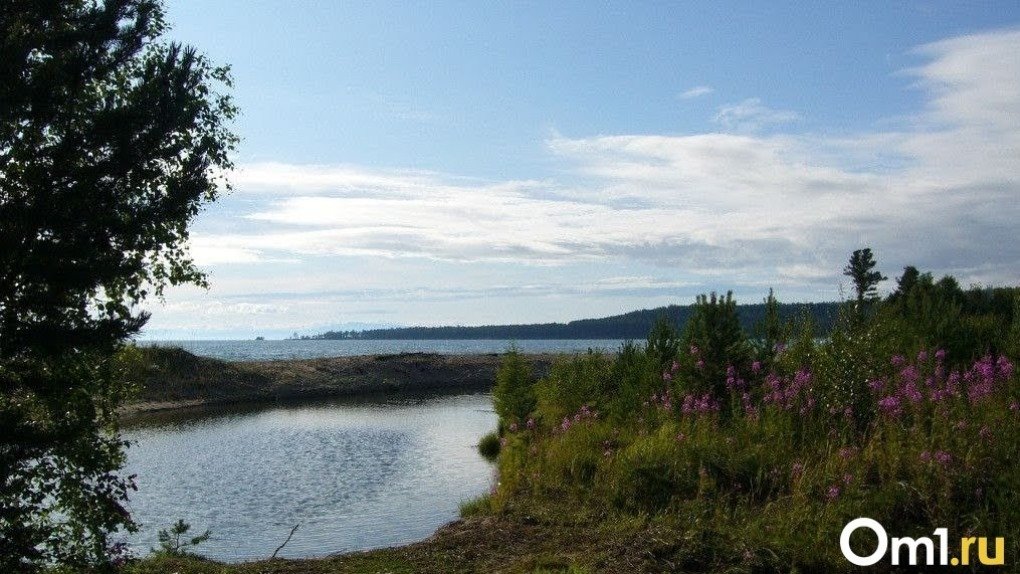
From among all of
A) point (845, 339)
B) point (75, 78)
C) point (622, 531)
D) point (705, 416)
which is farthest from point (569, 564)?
point (75, 78)

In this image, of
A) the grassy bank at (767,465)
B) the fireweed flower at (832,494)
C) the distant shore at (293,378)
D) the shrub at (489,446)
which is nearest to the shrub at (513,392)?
the shrub at (489,446)

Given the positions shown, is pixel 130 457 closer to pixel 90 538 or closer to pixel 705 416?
pixel 90 538

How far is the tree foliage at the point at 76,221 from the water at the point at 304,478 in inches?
50.4

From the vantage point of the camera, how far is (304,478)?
1805 centimetres

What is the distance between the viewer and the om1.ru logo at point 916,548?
746 cm

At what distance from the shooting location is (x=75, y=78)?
8984 mm

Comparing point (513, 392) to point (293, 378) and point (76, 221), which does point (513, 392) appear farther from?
point (293, 378)

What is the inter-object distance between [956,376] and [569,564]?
18.9 feet

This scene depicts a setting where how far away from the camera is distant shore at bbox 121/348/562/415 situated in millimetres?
37531

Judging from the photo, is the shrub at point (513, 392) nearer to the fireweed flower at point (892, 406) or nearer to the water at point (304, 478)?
the water at point (304, 478)

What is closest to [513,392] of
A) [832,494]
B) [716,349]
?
[716,349]

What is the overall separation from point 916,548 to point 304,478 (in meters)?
13.3

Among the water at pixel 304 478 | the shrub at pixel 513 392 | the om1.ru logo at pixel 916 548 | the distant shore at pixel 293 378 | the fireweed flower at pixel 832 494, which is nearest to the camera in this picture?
the om1.ru logo at pixel 916 548

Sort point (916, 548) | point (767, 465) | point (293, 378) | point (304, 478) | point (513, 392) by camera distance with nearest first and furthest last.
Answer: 1. point (916, 548)
2. point (767, 465)
3. point (304, 478)
4. point (513, 392)
5. point (293, 378)
